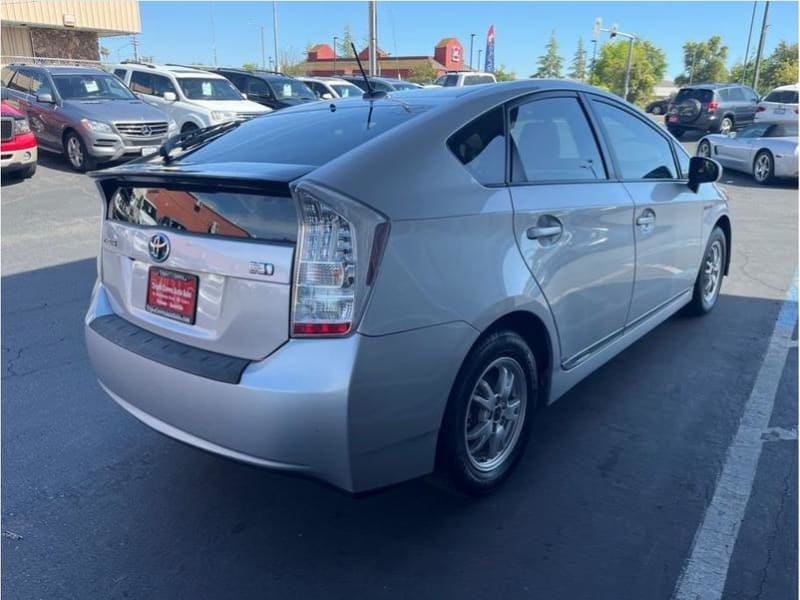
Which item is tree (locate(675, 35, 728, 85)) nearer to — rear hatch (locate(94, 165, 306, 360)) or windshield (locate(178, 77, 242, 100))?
windshield (locate(178, 77, 242, 100))

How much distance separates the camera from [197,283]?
8.07 feet

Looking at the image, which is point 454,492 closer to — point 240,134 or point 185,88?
point 240,134

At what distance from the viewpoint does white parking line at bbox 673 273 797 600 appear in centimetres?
245

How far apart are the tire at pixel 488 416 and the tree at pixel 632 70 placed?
57014mm

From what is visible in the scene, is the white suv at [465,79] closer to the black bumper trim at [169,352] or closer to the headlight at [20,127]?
the headlight at [20,127]

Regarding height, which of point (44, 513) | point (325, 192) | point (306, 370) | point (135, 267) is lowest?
point (44, 513)

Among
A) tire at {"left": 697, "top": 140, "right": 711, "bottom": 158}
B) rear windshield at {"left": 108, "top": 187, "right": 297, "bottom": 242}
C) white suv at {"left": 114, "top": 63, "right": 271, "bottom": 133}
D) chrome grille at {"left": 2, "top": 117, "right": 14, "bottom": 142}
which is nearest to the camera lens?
rear windshield at {"left": 108, "top": 187, "right": 297, "bottom": 242}

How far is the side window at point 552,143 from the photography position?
300cm

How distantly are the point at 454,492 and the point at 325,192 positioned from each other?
1.53 m

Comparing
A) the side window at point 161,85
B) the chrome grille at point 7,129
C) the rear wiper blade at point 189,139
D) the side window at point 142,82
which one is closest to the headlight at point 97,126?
the chrome grille at point 7,129

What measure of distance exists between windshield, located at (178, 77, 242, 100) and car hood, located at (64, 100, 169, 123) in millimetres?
1837

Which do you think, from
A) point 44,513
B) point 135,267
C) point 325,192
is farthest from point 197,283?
point 44,513

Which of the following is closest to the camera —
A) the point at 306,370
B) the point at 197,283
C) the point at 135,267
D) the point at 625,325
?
the point at 306,370

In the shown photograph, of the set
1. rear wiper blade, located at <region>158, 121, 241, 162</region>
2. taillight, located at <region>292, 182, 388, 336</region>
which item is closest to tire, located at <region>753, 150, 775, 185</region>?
rear wiper blade, located at <region>158, 121, 241, 162</region>
